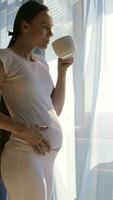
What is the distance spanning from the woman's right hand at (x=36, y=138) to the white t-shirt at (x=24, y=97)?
0.03 meters

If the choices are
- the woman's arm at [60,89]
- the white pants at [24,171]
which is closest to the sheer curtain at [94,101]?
the woman's arm at [60,89]

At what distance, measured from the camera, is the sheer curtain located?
1.25 meters

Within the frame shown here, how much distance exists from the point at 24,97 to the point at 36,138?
140 millimetres

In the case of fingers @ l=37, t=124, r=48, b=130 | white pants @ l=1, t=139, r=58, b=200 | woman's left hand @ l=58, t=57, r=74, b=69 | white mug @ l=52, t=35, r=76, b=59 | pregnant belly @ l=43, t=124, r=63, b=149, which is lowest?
white pants @ l=1, t=139, r=58, b=200

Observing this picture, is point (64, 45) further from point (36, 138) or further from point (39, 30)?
point (36, 138)

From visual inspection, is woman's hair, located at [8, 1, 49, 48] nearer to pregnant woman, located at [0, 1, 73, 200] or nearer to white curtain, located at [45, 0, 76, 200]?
pregnant woman, located at [0, 1, 73, 200]

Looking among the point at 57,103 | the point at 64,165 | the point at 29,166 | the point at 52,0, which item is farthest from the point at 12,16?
the point at 29,166

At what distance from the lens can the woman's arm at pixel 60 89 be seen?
1.16 m

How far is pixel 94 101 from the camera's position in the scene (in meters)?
1.26

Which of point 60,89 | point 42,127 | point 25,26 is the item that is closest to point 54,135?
point 42,127

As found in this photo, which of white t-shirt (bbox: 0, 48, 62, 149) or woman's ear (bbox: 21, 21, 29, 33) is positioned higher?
woman's ear (bbox: 21, 21, 29, 33)

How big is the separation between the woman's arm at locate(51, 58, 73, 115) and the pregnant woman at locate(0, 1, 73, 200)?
81mm

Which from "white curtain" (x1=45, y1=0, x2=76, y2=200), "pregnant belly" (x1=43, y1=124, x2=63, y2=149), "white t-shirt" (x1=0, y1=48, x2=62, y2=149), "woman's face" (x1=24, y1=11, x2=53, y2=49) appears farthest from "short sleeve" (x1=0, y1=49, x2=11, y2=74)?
"white curtain" (x1=45, y1=0, x2=76, y2=200)

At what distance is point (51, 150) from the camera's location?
3.14 feet
